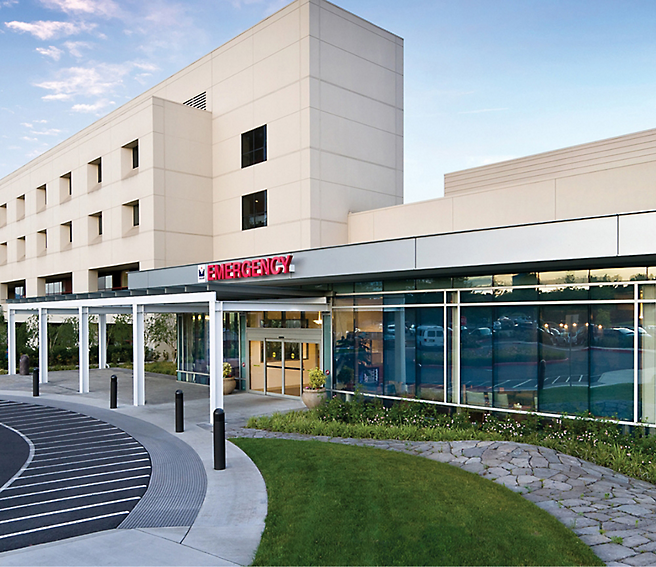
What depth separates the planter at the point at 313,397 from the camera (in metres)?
17.6

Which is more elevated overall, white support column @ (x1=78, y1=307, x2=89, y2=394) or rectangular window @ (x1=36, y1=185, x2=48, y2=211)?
rectangular window @ (x1=36, y1=185, x2=48, y2=211)

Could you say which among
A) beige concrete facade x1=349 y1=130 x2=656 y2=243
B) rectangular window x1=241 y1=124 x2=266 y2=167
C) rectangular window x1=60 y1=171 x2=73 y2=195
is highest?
rectangular window x1=60 y1=171 x2=73 y2=195

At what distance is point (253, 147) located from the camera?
2422 cm

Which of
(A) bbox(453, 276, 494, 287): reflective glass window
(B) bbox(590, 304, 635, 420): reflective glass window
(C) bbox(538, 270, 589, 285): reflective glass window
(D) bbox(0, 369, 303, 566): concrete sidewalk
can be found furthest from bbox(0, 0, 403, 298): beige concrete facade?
(B) bbox(590, 304, 635, 420): reflective glass window

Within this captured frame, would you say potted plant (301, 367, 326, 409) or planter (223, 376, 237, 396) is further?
planter (223, 376, 237, 396)

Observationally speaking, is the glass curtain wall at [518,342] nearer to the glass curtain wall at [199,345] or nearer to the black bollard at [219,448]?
the glass curtain wall at [199,345]

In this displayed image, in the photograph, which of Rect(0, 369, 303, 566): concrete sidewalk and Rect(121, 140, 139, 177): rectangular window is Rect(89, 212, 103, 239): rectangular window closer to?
Rect(121, 140, 139, 177): rectangular window

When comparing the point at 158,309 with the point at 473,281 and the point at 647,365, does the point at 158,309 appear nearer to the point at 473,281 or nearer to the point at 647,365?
the point at 473,281

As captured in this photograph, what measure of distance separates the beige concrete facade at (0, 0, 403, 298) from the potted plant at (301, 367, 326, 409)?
5.48 m

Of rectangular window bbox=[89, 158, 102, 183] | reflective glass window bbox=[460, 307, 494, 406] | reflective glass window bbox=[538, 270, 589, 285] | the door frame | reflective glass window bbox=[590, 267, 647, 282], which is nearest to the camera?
reflective glass window bbox=[590, 267, 647, 282]

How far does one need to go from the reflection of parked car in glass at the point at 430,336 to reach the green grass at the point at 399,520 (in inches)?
204

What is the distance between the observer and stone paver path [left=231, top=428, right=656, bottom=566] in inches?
287

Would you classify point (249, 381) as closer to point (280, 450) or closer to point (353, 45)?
point (280, 450)

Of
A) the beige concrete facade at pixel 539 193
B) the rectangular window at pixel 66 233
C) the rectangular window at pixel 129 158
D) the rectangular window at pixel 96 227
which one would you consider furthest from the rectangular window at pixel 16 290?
the beige concrete facade at pixel 539 193
